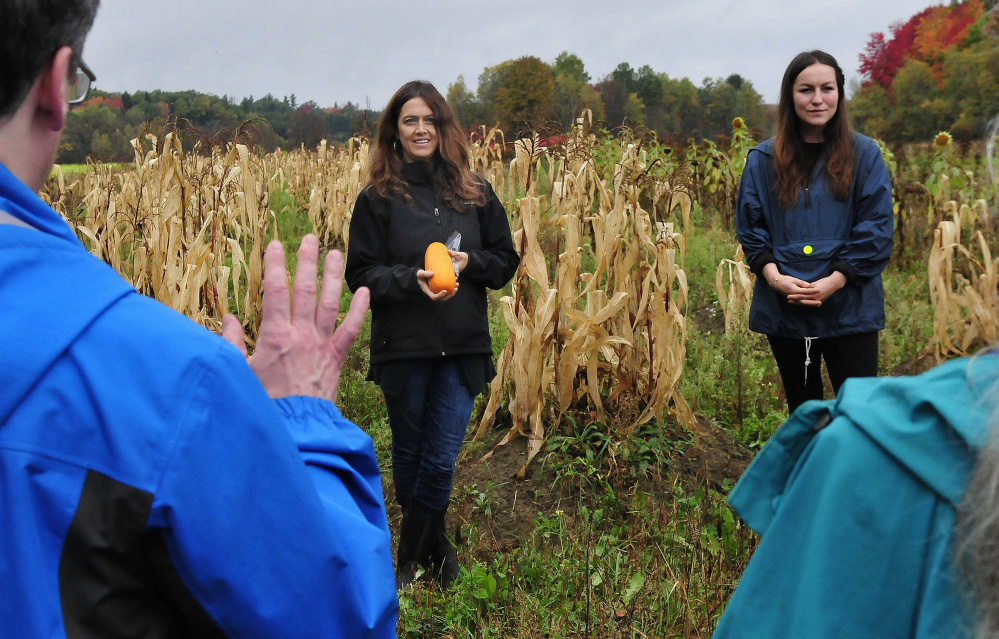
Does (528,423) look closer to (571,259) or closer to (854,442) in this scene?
(571,259)

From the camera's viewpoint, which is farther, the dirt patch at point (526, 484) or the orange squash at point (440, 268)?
the dirt patch at point (526, 484)

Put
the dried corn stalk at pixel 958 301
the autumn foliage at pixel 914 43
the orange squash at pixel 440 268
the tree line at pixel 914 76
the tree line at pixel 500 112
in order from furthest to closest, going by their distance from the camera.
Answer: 1. the autumn foliage at pixel 914 43
2. the tree line at pixel 914 76
3. the tree line at pixel 500 112
4. the dried corn stalk at pixel 958 301
5. the orange squash at pixel 440 268

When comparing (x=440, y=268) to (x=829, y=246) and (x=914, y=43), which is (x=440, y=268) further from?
(x=914, y=43)

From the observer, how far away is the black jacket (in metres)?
3.06

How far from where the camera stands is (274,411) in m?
0.86

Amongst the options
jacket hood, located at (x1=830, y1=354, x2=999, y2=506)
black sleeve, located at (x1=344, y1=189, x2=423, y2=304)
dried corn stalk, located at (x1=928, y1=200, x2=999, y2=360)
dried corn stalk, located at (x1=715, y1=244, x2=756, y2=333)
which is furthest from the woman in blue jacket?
dried corn stalk, located at (x1=928, y1=200, x2=999, y2=360)

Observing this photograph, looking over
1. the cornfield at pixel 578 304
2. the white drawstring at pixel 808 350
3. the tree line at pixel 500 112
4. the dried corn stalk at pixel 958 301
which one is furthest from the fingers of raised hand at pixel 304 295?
the dried corn stalk at pixel 958 301

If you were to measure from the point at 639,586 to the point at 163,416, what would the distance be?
251 cm

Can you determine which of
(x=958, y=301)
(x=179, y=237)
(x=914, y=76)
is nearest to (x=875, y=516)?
(x=179, y=237)

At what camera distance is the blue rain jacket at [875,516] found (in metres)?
0.78

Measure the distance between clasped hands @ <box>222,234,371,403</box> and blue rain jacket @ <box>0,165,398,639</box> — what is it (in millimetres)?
236

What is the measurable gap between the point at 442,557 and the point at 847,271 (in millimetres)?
1966

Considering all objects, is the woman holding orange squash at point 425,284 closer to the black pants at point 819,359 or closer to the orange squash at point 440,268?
the orange squash at point 440,268

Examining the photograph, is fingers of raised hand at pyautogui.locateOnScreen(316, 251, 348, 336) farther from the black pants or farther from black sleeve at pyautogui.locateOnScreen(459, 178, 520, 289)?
the black pants
